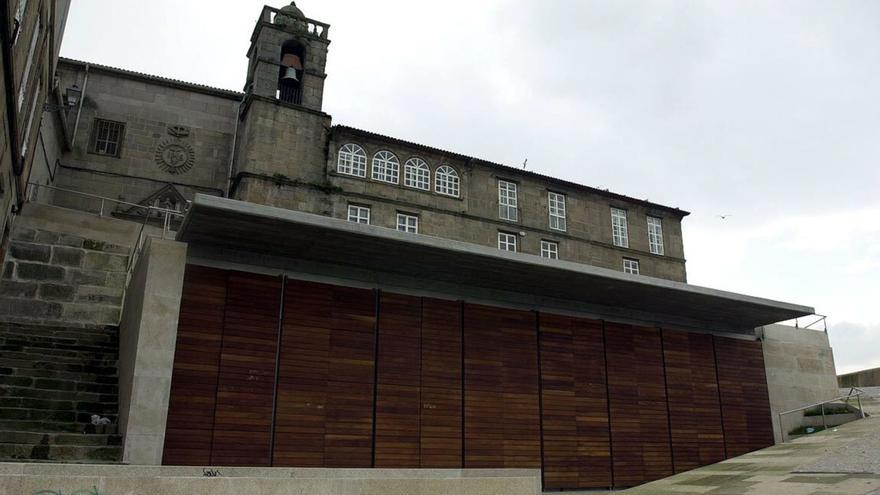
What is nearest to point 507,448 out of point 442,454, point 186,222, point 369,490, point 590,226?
point 442,454

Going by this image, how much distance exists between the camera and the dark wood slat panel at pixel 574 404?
15672mm

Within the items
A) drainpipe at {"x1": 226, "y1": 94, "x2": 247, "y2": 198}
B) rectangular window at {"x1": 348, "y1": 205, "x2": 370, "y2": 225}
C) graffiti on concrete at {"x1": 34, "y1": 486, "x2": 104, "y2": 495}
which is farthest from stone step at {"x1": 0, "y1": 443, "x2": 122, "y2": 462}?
drainpipe at {"x1": 226, "y1": 94, "x2": 247, "y2": 198}

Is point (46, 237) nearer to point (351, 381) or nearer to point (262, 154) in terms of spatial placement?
point (351, 381)

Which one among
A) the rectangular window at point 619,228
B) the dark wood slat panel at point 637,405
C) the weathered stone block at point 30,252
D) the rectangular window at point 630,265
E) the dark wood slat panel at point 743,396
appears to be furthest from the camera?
the rectangular window at point 619,228

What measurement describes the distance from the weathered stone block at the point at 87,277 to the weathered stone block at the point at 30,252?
757 millimetres

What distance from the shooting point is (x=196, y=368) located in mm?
Answer: 12516

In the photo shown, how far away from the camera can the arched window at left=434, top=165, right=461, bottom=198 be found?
33119 mm

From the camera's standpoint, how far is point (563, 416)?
631 inches

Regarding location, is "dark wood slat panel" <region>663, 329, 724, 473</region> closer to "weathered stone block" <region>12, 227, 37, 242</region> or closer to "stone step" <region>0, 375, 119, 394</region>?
"stone step" <region>0, 375, 119, 394</region>

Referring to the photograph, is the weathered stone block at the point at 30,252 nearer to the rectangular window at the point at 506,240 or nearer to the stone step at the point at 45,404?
the stone step at the point at 45,404

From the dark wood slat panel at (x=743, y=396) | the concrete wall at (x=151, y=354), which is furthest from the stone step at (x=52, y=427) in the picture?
the dark wood slat panel at (x=743, y=396)

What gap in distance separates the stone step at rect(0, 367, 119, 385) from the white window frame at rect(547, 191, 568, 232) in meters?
26.1

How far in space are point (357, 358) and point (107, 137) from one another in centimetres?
2200

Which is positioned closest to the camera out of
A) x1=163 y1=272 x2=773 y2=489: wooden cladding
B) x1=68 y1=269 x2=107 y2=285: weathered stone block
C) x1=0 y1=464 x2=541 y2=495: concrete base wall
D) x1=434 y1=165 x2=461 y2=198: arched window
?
x1=0 y1=464 x2=541 y2=495: concrete base wall
